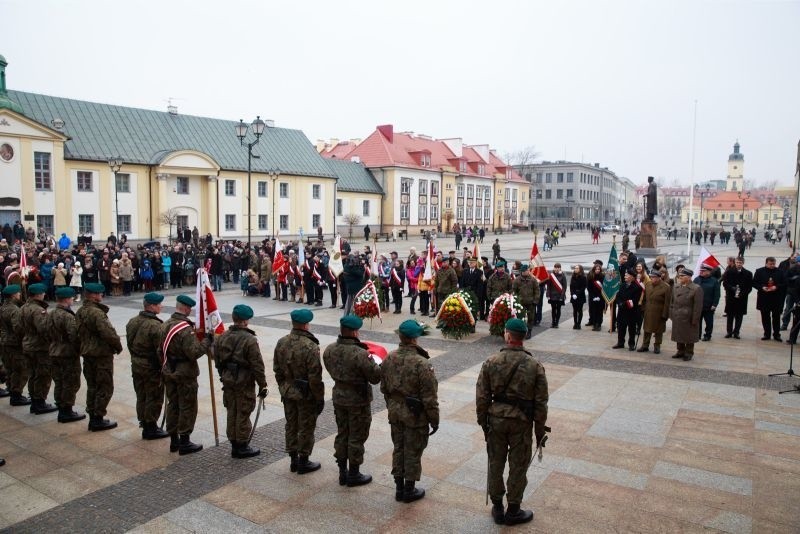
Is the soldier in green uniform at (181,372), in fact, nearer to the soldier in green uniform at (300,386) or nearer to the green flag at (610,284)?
the soldier in green uniform at (300,386)

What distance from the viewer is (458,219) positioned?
7556 centimetres

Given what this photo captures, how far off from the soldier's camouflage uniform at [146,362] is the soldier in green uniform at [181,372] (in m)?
0.22

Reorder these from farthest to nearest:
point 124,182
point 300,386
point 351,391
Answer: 1. point 124,182
2. point 300,386
3. point 351,391

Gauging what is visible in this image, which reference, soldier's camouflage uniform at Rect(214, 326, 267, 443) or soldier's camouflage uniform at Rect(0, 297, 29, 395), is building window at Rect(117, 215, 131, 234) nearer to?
soldier's camouflage uniform at Rect(0, 297, 29, 395)

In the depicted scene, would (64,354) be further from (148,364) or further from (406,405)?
(406,405)

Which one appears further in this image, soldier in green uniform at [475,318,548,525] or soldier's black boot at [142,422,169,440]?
soldier's black boot at [142,422,169,440]

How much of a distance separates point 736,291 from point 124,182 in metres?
39.5

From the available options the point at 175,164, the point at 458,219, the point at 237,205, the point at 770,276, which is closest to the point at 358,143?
the point at 458,219

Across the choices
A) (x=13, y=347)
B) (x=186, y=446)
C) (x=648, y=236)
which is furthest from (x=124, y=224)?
(x=186, y=446)

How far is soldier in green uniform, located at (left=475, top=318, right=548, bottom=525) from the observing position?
5621 mm

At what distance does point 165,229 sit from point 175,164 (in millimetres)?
4805

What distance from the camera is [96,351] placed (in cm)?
805

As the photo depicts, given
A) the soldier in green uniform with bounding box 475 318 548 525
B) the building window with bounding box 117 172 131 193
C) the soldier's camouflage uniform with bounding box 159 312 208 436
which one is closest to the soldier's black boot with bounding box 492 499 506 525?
the soldier in green uniform with bounding box 475 318 548 525

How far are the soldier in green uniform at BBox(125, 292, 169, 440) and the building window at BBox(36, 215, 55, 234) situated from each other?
3546 centimetres
